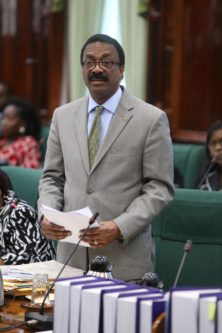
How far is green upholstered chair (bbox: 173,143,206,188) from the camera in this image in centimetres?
516

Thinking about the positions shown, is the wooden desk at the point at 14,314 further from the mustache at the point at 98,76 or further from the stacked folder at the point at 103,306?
the mustache at the point at 98,76

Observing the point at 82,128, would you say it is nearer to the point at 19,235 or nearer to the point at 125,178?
the point at 125,178

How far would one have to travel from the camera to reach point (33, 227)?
280 centimetres

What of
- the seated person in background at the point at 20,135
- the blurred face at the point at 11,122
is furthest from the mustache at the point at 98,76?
Answer: the blurred face at the point at 11,122

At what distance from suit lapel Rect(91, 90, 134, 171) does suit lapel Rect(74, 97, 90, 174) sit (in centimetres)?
5

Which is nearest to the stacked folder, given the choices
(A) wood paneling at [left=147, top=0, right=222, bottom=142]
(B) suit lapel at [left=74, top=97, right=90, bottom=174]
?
(B) suit lapel at [left=74, top=97, right=90, bottom=174]

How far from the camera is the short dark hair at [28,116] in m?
5.95

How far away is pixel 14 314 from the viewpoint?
1.95 m

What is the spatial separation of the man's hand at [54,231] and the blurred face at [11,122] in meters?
3.68

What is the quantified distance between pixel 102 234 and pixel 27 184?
1.25 meters

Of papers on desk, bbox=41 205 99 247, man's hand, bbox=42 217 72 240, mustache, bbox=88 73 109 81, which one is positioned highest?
mustache, bbox=88 73 109 81

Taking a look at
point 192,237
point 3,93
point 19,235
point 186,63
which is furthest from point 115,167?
point 3,93

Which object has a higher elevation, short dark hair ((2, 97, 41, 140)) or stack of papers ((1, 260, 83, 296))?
short dark hair ((2, 97, 41, 140))

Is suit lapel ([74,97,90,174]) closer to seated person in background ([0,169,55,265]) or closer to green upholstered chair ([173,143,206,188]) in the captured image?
seated person in background ([0,169,55,265])
